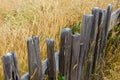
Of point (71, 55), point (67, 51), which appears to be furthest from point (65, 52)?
point (71, 55)

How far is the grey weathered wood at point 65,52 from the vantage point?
189 centimetres

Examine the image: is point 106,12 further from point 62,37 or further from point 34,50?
point 34,50

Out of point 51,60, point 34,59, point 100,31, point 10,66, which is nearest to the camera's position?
point 10,66

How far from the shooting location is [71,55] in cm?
208

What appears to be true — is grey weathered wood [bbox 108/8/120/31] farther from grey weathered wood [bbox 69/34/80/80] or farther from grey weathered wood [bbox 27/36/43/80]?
grey weathered wood [bbox 27/36/43/80]

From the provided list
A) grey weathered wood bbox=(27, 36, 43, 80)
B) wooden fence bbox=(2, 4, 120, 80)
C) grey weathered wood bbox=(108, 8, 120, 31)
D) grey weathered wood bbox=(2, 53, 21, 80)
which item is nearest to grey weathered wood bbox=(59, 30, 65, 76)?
wooden fence bbox=(2, 4, 120, 80)

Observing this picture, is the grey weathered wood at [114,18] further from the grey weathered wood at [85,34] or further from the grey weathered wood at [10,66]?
the grey weathered wood at [10,66]

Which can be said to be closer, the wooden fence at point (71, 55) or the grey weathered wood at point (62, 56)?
the wooden fence at point (71, 55)

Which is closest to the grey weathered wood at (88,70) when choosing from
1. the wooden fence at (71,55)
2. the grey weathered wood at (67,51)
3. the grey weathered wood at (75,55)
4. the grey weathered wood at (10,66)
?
the wooden fence at (71,55)

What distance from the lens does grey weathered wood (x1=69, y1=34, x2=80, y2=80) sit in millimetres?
2006

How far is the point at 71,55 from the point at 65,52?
0.12 metres

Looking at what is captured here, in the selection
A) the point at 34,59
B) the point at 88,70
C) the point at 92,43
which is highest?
the point at 34,59

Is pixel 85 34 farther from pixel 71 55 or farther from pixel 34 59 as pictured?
pixel 34 59

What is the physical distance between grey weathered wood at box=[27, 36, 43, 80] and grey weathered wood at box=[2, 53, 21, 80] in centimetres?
16
